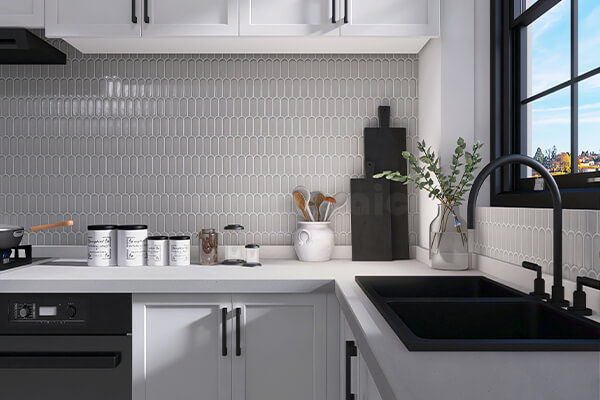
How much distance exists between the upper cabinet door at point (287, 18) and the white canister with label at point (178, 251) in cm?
90

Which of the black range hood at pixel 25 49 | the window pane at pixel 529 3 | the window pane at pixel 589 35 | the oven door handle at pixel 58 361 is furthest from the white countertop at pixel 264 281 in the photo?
the window pane at pixel 529 3

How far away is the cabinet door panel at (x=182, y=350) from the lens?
1809 mm

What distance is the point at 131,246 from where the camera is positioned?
209 cm

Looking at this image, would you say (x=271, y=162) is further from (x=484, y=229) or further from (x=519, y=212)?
(x=519, y=212)

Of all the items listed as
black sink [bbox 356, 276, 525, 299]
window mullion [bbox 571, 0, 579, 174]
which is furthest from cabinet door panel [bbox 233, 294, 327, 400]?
window mullion [bbox 571, 0, 579, 174]

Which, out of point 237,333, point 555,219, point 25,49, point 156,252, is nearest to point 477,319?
point 555,219

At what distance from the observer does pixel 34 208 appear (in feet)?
8.07

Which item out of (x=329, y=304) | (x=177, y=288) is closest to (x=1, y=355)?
(x=177, y=288)

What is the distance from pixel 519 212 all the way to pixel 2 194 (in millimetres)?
2321

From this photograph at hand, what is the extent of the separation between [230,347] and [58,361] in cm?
60

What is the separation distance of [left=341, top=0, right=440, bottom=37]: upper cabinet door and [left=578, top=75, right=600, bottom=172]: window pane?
690 mm

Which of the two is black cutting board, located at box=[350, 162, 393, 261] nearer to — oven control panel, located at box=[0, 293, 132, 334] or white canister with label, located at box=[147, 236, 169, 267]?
white canister with label, located at box=[147, 236, 169, 267]

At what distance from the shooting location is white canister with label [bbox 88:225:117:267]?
6.85 feet

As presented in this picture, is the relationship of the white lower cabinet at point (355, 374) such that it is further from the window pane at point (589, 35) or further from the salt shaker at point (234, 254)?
the window pane at point (589, 35)
